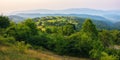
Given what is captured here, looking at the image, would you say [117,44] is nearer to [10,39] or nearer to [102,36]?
[102,36]

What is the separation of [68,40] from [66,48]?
1.96 metres

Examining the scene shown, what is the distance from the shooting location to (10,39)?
38.2 m

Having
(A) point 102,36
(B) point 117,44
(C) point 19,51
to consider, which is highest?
(C) point 19,51

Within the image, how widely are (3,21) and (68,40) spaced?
46.6 feet

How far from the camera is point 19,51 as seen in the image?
3184 cm

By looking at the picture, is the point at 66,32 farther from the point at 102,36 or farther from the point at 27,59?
the point at 27,59

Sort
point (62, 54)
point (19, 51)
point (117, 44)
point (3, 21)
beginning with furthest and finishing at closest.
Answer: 1. point (117, 44)
2. point (3, 21)
3. point (62, 54)
4. point (19, 51)

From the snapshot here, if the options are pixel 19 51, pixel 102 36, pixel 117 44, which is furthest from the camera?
pixel 117 44

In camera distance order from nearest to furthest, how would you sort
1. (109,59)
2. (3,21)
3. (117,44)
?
(109,59)
(3,21)
(117,44)

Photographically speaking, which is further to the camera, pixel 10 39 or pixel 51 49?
pixel 51 49

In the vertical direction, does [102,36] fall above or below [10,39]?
below

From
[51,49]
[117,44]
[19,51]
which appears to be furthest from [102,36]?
[19,51]

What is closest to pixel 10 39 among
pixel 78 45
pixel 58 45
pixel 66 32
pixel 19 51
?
pixel 19 51

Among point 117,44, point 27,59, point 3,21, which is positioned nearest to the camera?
point 27,59
